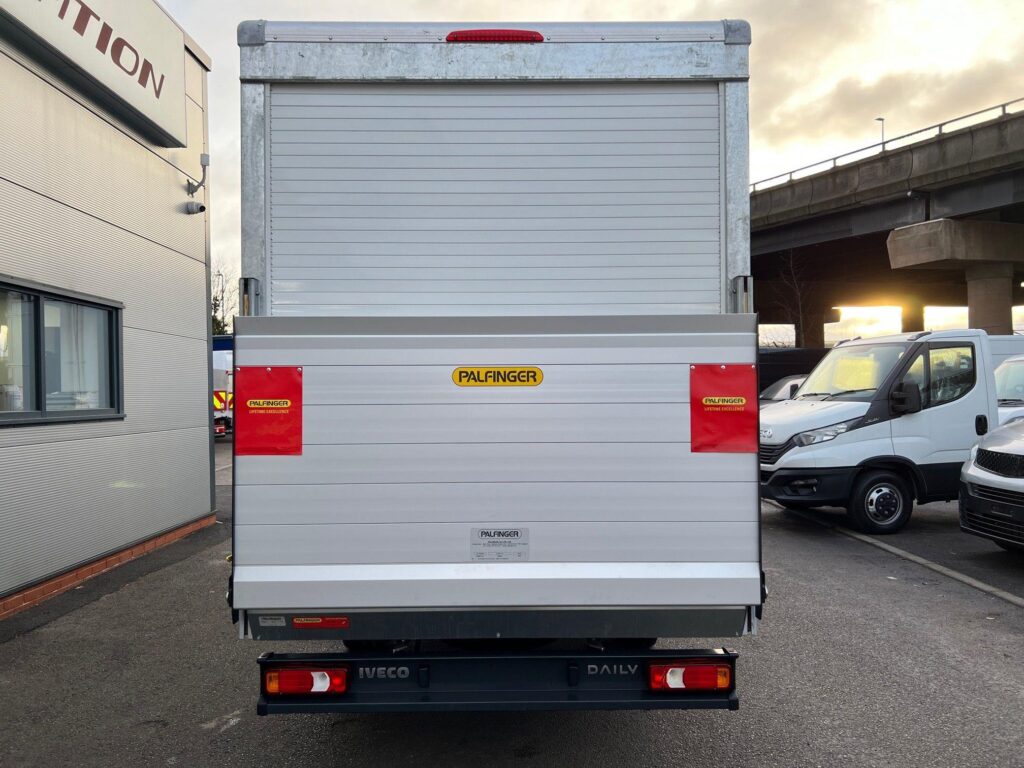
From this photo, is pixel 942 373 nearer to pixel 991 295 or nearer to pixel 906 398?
pixel 906 398

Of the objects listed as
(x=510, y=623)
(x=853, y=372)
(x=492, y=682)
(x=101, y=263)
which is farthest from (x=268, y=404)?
(x=853, y=372)

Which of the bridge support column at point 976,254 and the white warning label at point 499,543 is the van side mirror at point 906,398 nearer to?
the white warning label at point 499,543

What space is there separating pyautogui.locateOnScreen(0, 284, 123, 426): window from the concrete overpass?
2406cm

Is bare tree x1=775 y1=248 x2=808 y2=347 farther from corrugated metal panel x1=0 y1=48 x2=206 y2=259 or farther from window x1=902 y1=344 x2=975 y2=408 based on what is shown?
corrugated metal panel x1=0 y1=48 x2=206 y2=259

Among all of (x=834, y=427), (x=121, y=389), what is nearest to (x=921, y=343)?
(x=834, y=427)

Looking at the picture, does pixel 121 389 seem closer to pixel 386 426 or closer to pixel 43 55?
pixel 43 55

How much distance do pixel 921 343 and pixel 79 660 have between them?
889 centimetres

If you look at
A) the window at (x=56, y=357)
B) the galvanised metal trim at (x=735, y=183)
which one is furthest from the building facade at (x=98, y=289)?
the galvanised metal trim at (x=735, y=183)

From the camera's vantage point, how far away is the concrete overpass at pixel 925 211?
2397cm

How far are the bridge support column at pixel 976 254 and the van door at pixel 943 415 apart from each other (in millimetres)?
18835

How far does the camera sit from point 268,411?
3.19 meters

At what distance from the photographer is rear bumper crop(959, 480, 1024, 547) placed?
706cm

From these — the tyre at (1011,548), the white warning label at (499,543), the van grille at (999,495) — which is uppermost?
the white warning label at (499,543)

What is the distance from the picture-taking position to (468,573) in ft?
10.6
